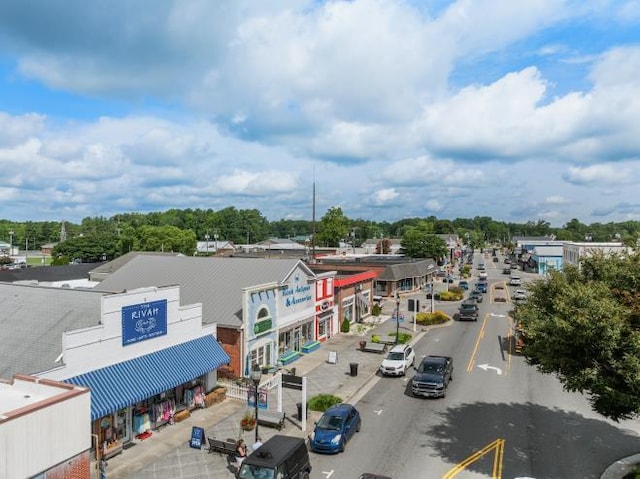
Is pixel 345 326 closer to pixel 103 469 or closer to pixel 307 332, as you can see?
pixel 307 332

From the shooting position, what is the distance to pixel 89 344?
19328 mm

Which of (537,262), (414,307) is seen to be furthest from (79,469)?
(537,262)

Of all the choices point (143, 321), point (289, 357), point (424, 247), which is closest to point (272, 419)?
point (143, 321)

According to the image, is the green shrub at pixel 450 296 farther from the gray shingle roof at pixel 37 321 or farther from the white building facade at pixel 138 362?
the gray shingle roof at pixel 37 321

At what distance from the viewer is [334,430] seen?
20.2 m

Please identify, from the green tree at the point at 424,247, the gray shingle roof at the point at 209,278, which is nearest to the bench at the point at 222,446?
the gray shingle roof at the point at 209,278

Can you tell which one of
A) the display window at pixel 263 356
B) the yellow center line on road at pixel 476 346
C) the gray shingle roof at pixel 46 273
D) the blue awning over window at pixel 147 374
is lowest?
the yellow center line on road at pixel 476 346

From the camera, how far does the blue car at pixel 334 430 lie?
19.9 meters

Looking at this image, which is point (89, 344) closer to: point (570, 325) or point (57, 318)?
point (57, 318)

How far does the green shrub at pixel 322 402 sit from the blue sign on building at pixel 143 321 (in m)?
8.72

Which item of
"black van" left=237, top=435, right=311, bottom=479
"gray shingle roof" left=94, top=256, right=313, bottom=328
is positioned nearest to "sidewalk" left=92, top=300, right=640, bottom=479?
"black van" left=237, top=435, right=311, bottom=479

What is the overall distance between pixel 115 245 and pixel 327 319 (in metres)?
86.8

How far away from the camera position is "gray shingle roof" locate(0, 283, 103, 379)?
2045 centimetres

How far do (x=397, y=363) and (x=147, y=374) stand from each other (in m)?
16.9
